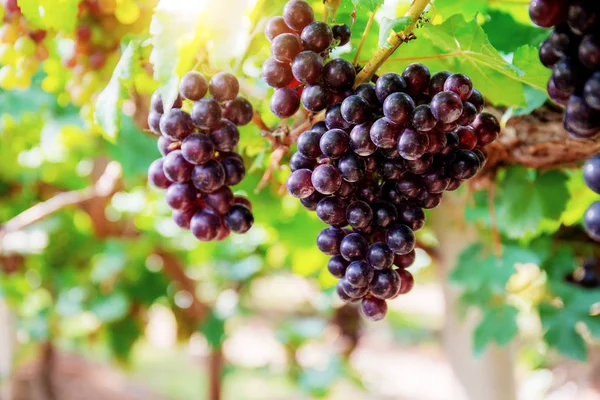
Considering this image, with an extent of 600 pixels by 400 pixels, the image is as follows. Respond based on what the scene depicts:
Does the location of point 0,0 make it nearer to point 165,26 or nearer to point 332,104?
point 165,26

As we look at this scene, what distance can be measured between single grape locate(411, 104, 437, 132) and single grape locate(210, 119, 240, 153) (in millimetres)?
270

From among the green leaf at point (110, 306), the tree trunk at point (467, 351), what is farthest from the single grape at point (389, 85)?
the green leaf at point (110, 306)

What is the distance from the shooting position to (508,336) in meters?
1.55

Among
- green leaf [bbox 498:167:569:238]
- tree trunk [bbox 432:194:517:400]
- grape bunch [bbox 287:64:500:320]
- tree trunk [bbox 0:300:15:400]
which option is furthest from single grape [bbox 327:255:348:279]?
tree trunk [bbox 0:300:15:400]

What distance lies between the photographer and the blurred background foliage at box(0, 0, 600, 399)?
0.75 meters

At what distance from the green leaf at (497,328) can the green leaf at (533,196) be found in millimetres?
562

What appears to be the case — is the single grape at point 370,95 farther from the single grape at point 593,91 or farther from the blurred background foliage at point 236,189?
the single grape at point 593,91

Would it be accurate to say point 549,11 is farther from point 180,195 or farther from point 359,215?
point 180,195

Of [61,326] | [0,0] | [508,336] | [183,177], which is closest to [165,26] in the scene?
[183,177]

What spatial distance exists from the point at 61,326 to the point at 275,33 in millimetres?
3856

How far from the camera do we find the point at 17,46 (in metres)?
1.09

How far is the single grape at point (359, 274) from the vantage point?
2.14 ft

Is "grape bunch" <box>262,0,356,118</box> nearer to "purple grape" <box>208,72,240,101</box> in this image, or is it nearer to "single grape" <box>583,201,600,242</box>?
"purple grape" <box>208,72,240,101</box>

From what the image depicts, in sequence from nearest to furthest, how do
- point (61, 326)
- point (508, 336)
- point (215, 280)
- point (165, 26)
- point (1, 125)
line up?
point (165, 26) → point (508, 336) → point (1, 125) → point (215, 280) → point (61, 326)
